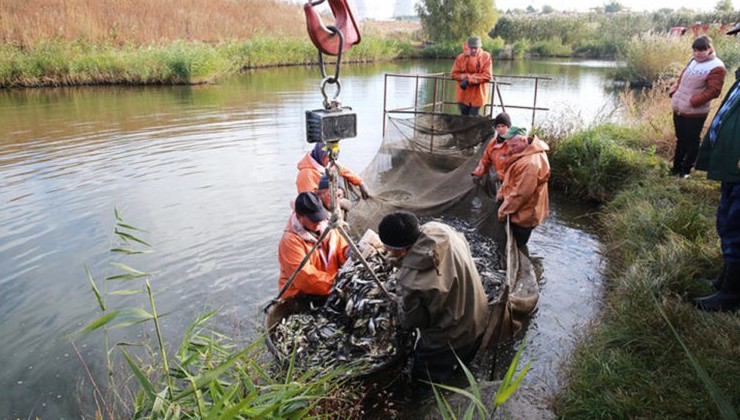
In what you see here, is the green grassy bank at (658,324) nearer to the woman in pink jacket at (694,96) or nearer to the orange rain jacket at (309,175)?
the woman in pink jacket at (694,96)

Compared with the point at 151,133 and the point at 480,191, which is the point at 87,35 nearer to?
the point at 151,133

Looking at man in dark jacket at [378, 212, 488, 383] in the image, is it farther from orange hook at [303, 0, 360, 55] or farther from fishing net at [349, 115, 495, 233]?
fishing net at [349, 115, 495, 233]

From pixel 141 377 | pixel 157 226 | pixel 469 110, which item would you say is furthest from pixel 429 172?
pixel 141 377

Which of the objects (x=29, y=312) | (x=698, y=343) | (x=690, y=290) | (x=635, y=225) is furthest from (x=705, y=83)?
(x=29, y=312)

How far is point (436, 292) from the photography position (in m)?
3.09

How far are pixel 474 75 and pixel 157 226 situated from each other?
19.5 feet

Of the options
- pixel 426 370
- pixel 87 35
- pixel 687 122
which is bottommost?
pixel 426 370

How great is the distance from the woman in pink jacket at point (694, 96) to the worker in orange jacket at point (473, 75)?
3.05 m

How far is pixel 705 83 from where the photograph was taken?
632 cm

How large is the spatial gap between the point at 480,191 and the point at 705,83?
131 inches

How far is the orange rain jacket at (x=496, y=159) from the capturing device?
5.75m

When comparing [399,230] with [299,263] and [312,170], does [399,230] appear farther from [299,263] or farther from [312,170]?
[312,170]

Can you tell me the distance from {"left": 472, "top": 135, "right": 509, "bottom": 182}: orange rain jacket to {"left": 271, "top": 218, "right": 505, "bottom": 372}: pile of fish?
6.59 feet

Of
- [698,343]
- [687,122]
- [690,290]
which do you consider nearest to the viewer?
[698,343]
